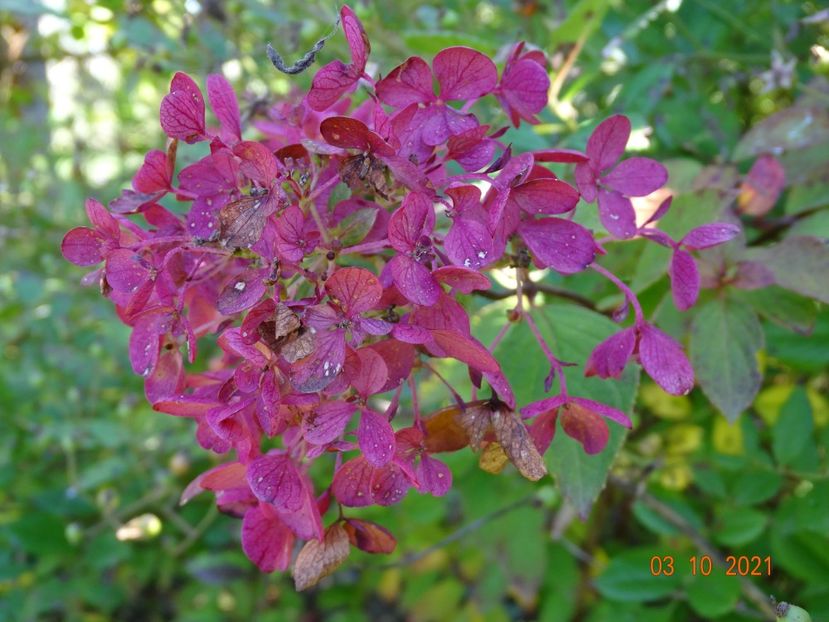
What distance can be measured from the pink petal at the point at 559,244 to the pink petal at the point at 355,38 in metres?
0.19

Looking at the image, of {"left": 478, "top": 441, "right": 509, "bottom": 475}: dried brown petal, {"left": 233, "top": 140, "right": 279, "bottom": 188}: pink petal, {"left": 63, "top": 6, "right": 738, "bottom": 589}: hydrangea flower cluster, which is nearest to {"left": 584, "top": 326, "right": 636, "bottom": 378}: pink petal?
{"left": 63, "top": 6, "right": 738, "bottom": 589}: hydrangea flower cluster

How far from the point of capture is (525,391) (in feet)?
2.52

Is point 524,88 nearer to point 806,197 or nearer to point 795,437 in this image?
point 806,197

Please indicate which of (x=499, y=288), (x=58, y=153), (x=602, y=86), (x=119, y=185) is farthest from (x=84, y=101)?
(x=499, y=288)

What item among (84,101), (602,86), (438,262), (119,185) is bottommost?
(84,101)

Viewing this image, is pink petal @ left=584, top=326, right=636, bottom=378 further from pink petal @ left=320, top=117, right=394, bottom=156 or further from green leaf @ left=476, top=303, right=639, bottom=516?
pink petal @ left=320, top=117, right=394, bottom=156

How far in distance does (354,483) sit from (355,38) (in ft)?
1.20

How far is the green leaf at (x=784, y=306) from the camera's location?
2.73 ft

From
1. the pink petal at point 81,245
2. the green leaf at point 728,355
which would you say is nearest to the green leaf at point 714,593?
the green leaf at point 728,355

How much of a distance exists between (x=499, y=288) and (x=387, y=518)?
748 mm

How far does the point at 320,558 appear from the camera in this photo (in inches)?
24.8

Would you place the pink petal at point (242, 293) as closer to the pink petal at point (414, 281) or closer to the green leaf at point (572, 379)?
the pink petal at point (414, 281)

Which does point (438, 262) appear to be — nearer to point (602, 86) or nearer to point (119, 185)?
point (602, 86)

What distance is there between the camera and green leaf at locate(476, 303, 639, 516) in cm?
74
